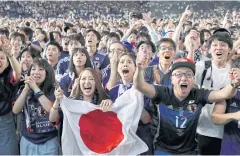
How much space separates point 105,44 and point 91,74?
13.4ft

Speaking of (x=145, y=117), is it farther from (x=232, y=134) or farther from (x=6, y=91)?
(x=6, y=91)

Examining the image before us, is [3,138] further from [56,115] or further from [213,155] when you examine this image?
[213,155]

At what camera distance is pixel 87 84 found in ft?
13.9

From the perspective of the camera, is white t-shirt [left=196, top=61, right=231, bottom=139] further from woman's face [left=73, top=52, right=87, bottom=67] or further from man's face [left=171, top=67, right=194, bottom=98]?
woman's face [left=73, top=52, right=87, bottom=67]

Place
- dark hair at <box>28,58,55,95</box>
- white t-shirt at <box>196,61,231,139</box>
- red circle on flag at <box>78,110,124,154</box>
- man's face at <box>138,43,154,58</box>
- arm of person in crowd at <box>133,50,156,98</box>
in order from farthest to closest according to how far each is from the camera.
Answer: man's face at <box>138,43,154,58</box>, dark hair at <box>28,58,55,95</box>, white t-shirt at <box>196,61,231,139</box>, red circle on flag at <box>78,110,124,154</box>, arm of person in crowd at <box>133,50,156,98</box>

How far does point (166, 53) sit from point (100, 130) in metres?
1.34

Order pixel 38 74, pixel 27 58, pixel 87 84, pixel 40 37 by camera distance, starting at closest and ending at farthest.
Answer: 1. pixel 87 84
2. pixel 38 74
3. pixel 27 58
4. pixel 40 37

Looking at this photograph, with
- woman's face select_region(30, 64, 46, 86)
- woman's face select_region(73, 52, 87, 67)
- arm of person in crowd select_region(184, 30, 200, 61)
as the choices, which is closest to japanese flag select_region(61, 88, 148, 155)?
woman's face select_region(30, 64, 46, 86)

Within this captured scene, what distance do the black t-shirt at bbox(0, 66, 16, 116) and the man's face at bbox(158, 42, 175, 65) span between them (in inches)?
66.9

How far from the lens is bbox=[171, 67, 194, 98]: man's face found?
373cm

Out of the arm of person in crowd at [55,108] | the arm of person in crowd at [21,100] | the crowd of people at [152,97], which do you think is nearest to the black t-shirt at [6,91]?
the crowd of people at [152,97]

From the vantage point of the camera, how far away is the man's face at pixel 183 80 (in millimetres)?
3729


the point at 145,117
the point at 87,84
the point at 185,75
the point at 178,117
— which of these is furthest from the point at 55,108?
the point at 185,75

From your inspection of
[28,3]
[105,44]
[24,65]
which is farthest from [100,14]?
[24,65]
